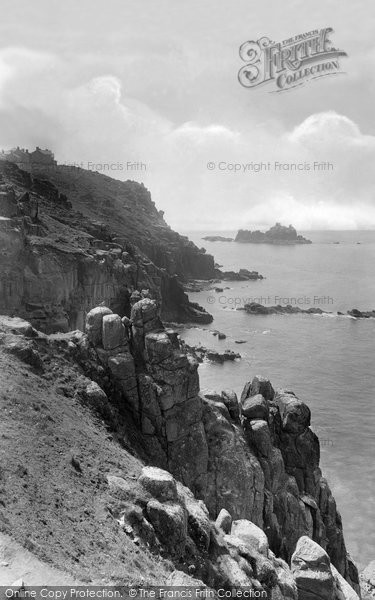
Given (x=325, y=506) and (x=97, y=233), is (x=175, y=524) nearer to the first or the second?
(x=325, y=506)

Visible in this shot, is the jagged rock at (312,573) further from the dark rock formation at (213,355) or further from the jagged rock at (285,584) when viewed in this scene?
the dark rock formation at (213,355)

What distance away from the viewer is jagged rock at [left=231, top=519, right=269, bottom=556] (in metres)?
23.5

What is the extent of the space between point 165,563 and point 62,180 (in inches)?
6485

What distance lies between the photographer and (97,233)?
103500 mm

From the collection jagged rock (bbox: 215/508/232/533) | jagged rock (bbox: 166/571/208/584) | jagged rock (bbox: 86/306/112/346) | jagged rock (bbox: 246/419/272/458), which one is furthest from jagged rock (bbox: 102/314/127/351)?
jagged rock (bbox: 166/571/208/584)

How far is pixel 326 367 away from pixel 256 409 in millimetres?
55998

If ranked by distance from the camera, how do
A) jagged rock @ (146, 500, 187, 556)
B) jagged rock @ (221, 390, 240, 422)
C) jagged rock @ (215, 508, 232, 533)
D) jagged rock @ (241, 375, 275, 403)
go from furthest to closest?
jagged rock @ (241, 375, 275, 403) < jagged rock @ (221, 390, 240, 422) < jagged rock @ (215, 508, 232, 533) < jagged rock @ (146, 500, 187, 556)

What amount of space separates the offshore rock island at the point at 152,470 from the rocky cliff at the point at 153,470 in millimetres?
72

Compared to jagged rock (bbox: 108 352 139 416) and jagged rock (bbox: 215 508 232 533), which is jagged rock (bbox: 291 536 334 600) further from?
jagged rock (bbox: 108 352 139 416)

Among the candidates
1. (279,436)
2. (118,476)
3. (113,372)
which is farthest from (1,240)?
(118,476)

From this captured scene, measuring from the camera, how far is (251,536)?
949 inches

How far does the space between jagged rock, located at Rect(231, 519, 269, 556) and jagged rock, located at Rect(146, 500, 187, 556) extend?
4695 millimetres

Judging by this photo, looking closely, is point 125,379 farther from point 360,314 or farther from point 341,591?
point 360,314

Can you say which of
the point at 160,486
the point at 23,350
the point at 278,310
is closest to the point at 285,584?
the point at 160,486
